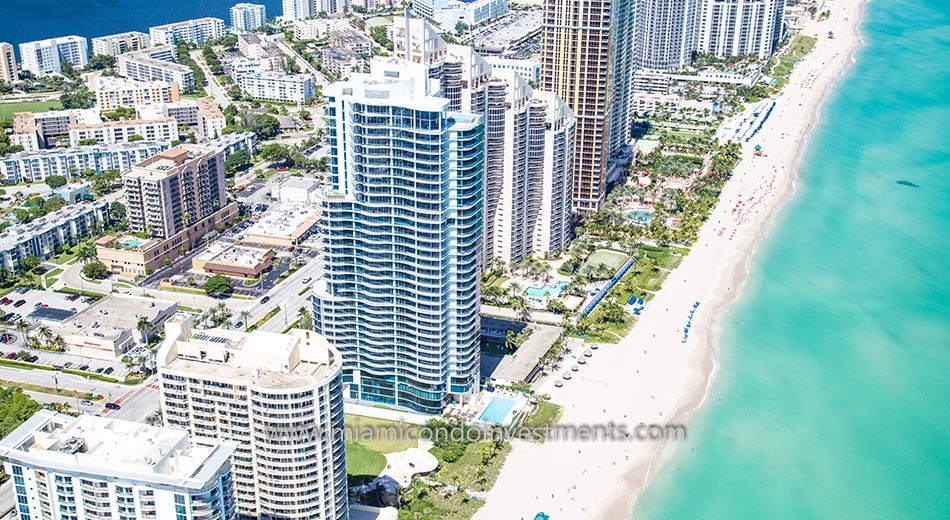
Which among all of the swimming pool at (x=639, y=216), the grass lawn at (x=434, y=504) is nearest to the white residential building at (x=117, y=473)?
the grass lawn at (x=434, y=504)

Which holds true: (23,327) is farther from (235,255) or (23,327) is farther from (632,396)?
(632,396)

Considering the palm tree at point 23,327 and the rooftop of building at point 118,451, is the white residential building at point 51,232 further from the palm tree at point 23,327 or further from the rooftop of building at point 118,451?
the rooftop of building at point 118,451

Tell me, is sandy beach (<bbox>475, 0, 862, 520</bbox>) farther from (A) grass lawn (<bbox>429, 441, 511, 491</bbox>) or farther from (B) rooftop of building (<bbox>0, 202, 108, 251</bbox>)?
(B) rooftop of building (<bbox>0, 202, 108, 251</bbox>)

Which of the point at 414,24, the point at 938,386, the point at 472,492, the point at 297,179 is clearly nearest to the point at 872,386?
the point at 938,386

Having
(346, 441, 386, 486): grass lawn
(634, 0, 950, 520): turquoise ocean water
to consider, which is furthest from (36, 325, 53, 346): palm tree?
(634, 0, 950, 520): turquoise ocean water

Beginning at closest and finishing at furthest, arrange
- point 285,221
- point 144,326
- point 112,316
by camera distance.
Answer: point 144,326 < point 112,316 < point 285,221

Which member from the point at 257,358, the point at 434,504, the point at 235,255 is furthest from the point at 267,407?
the point at 235,255

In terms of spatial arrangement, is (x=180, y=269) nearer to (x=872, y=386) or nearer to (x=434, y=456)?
(x=434, y=456)
